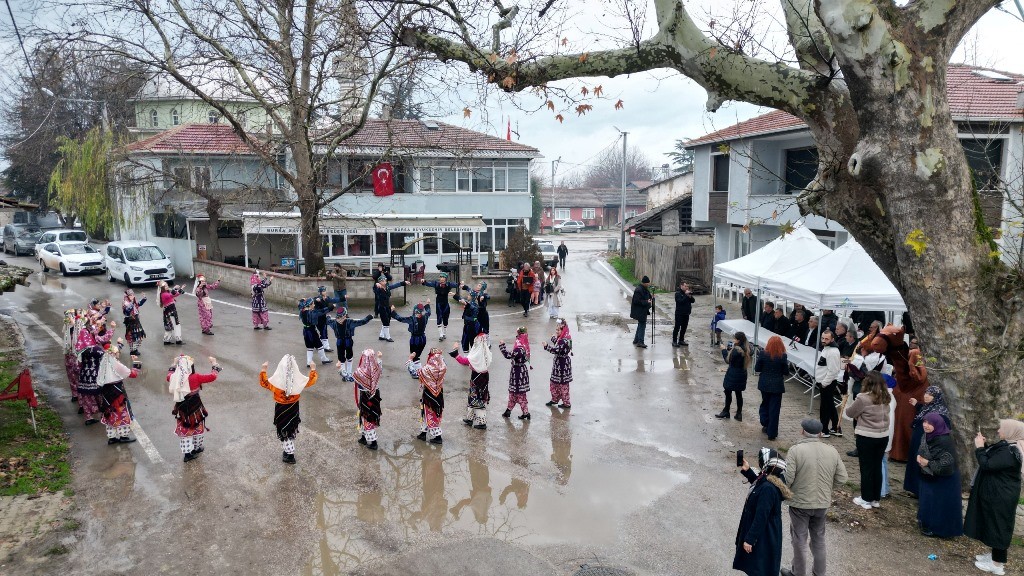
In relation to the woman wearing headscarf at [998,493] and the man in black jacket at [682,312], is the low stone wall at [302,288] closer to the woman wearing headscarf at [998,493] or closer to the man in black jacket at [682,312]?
the man in black jacket at [682,312]

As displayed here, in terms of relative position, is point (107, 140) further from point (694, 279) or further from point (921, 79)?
point (921, 79)

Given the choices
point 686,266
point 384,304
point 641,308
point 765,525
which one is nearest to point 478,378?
point 765,525

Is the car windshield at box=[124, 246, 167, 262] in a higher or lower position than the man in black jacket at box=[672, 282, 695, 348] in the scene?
higher

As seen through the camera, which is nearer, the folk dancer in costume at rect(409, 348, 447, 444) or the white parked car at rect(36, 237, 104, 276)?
the folk dancer in costume at rect(409, 348, 447, 444)

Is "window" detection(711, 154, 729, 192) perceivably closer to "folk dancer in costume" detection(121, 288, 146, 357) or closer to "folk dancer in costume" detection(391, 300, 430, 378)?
"folk dancer in costume" detection(391, 300, 430, 378)

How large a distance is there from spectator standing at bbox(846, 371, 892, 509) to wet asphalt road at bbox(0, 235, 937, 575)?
2.96ft

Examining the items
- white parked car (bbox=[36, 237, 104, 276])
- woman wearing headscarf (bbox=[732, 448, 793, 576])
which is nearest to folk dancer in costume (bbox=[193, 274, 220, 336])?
woman wearing headscarf (bbox=[732, 448, 793, 576])

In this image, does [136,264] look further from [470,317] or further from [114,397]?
[114,397]

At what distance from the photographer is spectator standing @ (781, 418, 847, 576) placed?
20.6 feet

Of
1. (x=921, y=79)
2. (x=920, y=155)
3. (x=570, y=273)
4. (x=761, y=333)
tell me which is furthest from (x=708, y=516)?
(x=570, y=273)

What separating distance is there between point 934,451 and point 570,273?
26.1 m

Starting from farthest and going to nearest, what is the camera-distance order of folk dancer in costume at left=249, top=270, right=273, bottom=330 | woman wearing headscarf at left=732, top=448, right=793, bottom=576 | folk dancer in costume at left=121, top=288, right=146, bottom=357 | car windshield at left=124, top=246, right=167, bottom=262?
car windshield at left=124, top=246, right=167, bottom=262, folk dancer in costume at left=249, top=270, right=273, bottom=330, folk dancer in costume at left=121, top=288, right=146, bottom=357, woman wearing headscarf at left=732, top=448, right=793, bottom=576

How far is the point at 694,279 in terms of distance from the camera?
2634 centimetres

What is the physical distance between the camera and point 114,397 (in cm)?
941
